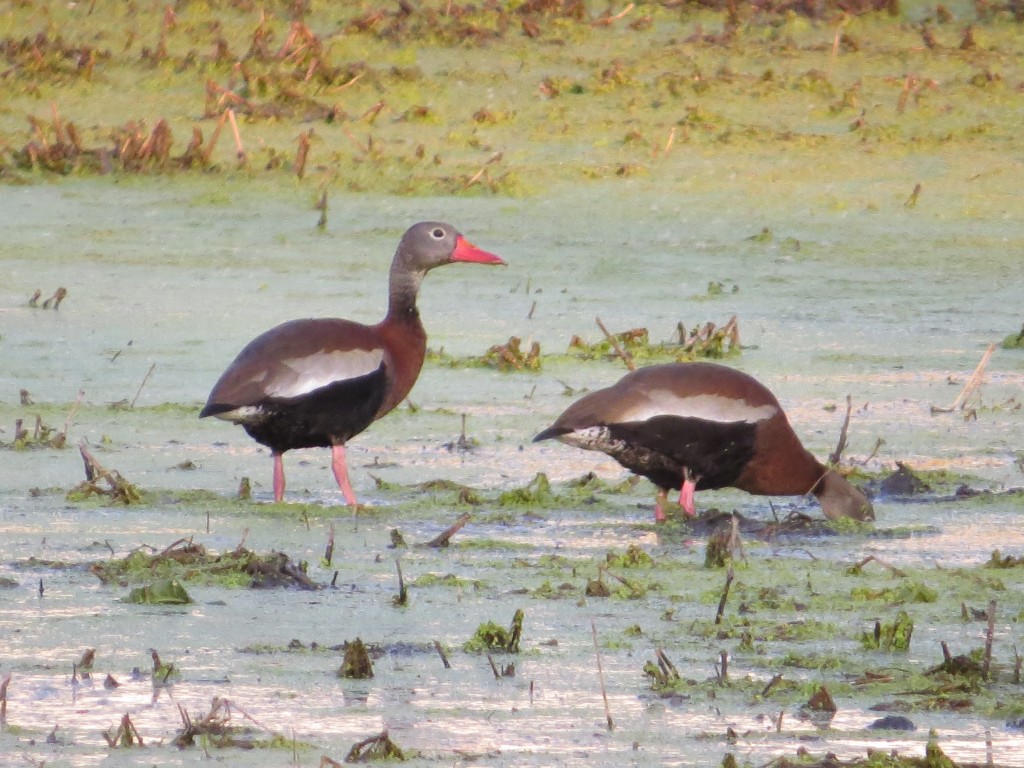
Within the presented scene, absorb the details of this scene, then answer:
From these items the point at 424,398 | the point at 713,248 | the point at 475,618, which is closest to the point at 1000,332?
the point at 713,248

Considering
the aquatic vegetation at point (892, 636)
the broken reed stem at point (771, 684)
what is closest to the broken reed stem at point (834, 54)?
the aquatic vegetation at point (892, 636)

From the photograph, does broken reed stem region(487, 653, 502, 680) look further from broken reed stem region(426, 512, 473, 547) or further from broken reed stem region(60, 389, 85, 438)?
broken reed stem region(60, 389, 85, 438)

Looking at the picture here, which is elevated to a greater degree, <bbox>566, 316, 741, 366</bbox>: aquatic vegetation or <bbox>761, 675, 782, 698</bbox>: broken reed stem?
<bbox>761, 675, 782, 698</bbox>: broken reed stem

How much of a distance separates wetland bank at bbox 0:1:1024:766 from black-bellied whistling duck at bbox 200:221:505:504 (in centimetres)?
19

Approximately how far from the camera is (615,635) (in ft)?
14.8

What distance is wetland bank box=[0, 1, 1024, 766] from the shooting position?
13.2 feet

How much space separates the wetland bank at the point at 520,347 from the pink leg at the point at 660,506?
176mm

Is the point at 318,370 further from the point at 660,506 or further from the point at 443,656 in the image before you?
the point at 443,656

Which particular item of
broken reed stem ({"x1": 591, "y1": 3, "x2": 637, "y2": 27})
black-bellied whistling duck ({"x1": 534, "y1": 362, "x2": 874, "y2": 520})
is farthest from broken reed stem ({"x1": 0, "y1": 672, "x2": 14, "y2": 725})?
broken reed stem ({"x1": 591, "y1": 3, "x2": 637, "y2": 27})

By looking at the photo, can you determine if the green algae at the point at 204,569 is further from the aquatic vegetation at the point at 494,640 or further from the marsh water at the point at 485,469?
the aquatic vegetation at the point at 494,640

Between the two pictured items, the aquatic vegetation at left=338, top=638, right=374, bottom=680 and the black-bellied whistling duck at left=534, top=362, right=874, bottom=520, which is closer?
the aquatic vegetation at left=338, top=638, right=374, bottom=680

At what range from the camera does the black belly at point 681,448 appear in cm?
597

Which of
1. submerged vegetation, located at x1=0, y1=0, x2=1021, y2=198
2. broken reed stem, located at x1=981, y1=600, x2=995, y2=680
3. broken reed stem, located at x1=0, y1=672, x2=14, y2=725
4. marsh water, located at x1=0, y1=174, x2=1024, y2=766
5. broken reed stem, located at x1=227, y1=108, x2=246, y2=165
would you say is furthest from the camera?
submerged vegetation, located at x1=0, y1=0, x2=1021, y2=198

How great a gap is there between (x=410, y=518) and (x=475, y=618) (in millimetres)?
1219
